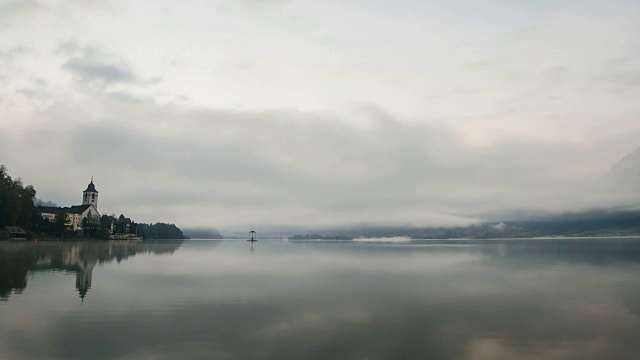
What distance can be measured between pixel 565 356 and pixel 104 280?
4137 cm

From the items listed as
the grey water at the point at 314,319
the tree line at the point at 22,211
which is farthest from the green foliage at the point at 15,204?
the grey water at the point at 314,319

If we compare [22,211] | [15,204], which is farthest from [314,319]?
[22,211]

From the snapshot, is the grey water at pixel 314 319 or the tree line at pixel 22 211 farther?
the tree line at pixel 22 211

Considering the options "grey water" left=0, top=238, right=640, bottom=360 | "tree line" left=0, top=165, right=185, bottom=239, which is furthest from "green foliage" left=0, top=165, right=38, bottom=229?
"grey water" left=0, top=238, right=640, bottom=360

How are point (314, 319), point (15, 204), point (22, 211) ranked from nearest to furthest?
1. point (314, 319)
2. point (15, 204)
3. point (22, 211)

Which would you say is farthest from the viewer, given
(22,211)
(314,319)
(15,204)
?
(22,211)

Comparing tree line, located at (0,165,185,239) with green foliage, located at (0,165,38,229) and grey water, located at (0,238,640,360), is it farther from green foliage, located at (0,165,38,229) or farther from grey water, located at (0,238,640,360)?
grey water, located at (0,238,640,360)

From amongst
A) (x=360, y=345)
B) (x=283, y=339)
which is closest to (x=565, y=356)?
(x=360, y=345)

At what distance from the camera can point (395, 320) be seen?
83.3 feet

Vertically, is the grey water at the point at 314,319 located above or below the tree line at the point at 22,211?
below

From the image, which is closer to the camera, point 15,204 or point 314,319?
point 314,319

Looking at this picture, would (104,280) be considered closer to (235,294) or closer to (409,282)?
(235,294)

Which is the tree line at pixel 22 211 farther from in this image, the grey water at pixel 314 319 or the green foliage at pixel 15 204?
the grey water at pixel 314 319

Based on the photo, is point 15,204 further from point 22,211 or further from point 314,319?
point 314,319
